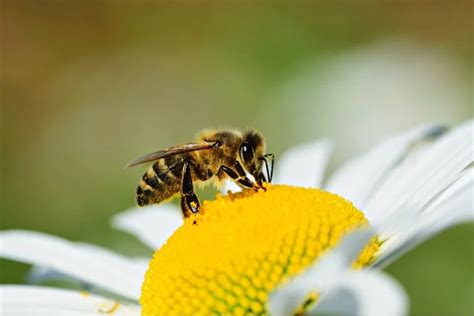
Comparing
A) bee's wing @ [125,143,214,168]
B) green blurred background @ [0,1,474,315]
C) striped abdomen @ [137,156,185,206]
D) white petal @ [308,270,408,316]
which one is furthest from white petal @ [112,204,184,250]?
white petal @ [308,270,408,316]

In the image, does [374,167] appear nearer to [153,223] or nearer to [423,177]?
[423,177]

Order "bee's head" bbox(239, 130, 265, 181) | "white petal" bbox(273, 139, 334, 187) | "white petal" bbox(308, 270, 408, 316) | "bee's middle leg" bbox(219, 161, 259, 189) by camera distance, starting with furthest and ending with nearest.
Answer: "white petal" bbox(273, 139, 334, 187) < "bee's head" bbox(239, 130, 265, 181) < "bee's middle leg" bbox(219, 161, 259, 189) < "white petal" bbox(308, 270, 408, 316)

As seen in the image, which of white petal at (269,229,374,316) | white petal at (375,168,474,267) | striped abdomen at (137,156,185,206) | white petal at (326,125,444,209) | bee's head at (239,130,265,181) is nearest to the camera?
white petal at (269,229,374,316)

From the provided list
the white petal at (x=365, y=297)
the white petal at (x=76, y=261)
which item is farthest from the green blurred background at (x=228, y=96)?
the white petal at (x=365, y=297)

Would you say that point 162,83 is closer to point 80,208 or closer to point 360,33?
point 360,33

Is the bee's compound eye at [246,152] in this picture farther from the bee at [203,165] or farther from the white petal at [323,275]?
the white petal at [323,275]

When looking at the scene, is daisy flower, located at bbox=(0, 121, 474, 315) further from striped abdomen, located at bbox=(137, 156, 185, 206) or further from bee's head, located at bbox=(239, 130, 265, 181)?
striped abdomen, located at bbox=(137, 156, 185, 206)

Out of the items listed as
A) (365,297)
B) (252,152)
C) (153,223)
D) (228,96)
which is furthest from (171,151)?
(228,96)
